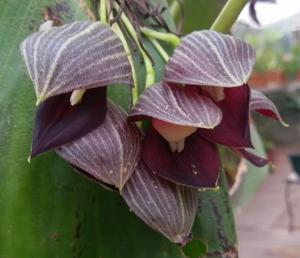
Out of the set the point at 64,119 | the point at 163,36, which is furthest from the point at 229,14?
the point at 64,119

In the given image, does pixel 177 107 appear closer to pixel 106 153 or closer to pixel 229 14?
pixel 106 153

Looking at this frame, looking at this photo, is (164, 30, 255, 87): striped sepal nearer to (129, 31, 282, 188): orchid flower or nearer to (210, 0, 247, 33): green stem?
(129, 31, 282, 188): orchid flower

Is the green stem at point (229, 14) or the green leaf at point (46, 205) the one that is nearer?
the green leaf at point (46, 205)

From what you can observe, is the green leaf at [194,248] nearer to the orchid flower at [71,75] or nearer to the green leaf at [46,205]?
the green leaf at [46,205]

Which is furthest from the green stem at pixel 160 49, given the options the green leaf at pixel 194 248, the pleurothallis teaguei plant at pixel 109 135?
the green leaf at pixel 194 248

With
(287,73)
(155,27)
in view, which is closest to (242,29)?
(155,27)

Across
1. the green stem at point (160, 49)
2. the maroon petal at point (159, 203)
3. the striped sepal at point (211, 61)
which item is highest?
the striped sepal at point (211, 61)

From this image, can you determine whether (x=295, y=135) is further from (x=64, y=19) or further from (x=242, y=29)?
(x=64, y=19)
